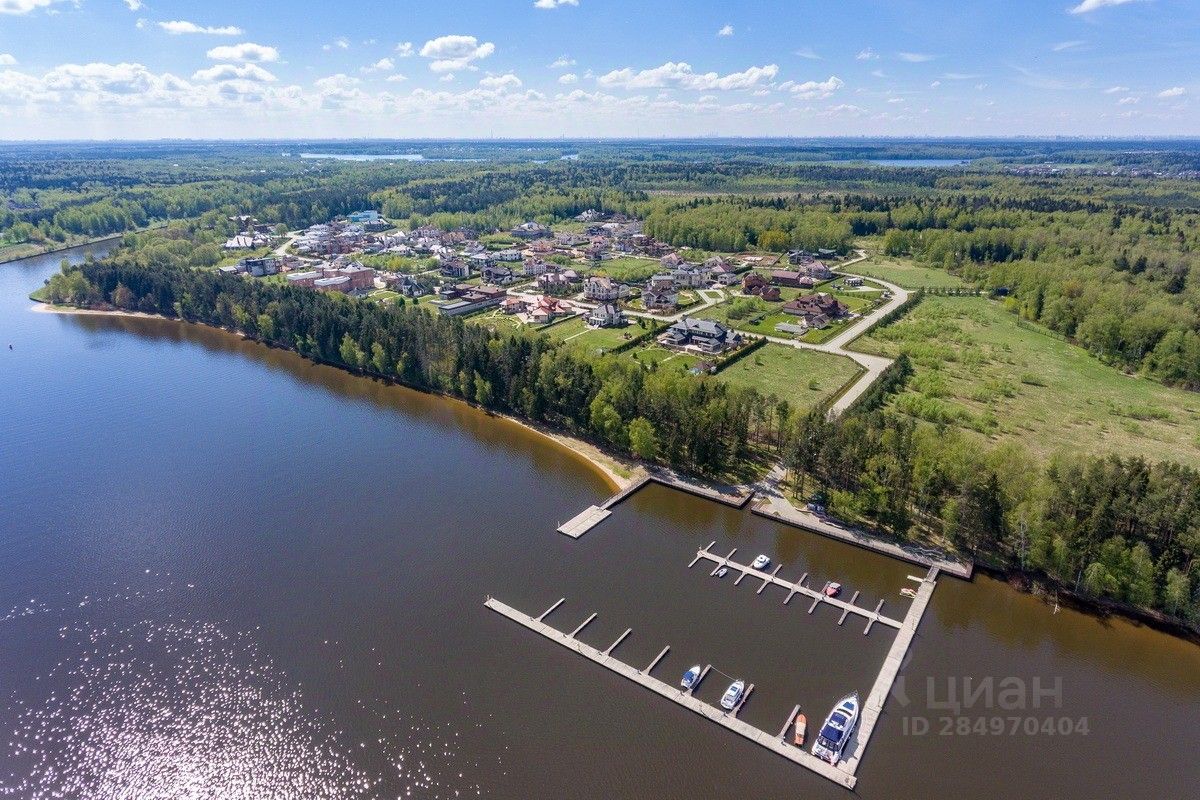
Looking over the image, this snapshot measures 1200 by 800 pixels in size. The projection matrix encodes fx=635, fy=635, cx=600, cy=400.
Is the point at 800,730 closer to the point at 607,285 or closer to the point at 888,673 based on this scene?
the point at 888,673

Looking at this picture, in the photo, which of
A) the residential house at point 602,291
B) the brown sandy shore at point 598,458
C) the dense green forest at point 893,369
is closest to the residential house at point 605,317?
the residential house at point 602,291

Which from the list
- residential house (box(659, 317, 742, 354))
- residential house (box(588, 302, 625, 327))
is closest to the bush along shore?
residential house (box(659, 317, 742, 354))

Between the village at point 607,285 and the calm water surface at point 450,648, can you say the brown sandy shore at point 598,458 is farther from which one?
the village at point 607,285

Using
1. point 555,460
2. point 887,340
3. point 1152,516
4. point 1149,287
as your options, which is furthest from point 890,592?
point 1149,287

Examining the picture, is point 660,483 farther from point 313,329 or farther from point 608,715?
point 313,329

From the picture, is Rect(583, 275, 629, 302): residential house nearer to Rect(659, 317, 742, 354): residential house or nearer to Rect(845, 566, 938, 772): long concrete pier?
Rect(659, 317, 742, 354): residential house
